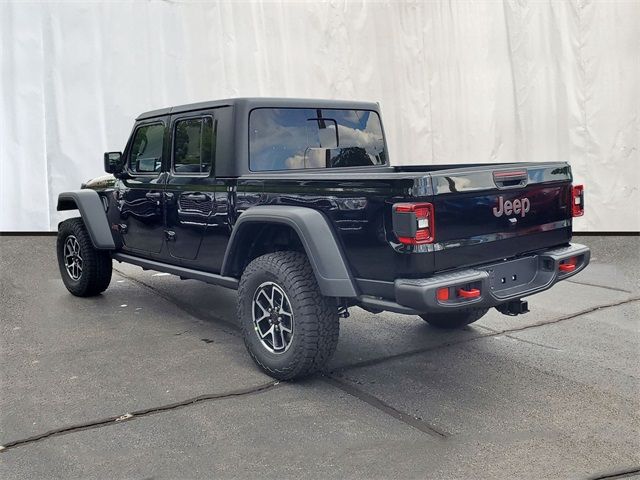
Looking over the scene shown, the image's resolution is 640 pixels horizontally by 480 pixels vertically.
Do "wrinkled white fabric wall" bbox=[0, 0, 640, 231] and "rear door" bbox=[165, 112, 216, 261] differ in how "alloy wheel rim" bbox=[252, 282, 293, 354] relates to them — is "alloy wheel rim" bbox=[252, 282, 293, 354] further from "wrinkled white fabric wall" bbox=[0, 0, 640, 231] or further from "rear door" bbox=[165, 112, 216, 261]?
"wrinkled white fabric wall" bbox=[0, 0, 640, 231]

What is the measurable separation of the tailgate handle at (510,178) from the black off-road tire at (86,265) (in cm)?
399

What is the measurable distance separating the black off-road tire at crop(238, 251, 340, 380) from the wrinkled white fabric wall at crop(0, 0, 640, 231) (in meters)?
6.28

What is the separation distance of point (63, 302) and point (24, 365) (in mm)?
1894

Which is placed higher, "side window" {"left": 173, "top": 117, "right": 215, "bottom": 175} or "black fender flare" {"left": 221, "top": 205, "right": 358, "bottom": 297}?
"side window" {"left": 173, "top": 117, "right": 215, "bottom": 175}

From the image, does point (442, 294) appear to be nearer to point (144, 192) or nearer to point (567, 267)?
point (567, 267)

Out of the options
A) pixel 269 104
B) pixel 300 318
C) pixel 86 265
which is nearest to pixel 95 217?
pixel 86 265

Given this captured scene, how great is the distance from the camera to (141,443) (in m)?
3.25

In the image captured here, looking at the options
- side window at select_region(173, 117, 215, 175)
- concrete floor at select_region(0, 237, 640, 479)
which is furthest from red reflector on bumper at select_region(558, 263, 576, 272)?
side window at select_region(173, 117, 215, 175)

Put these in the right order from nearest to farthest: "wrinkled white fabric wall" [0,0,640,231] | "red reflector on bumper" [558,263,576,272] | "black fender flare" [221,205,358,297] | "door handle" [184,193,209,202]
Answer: "black fender flare" [221,205,358,297], "red reflector on bumper" [558,263,576,272], "door handle" [184,193,209,202], "wrinkled white fabric wall" [0,0,640,231]

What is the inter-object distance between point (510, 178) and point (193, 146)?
7.91 ft

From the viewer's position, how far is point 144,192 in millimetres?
5406

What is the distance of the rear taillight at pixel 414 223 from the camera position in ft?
10.9

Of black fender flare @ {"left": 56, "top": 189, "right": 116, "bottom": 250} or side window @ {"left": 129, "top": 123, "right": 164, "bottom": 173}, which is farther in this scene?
black fender flare @ {"left": 56, "top": 189, "right": 116, "bottom": 250}

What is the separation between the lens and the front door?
5.29m
